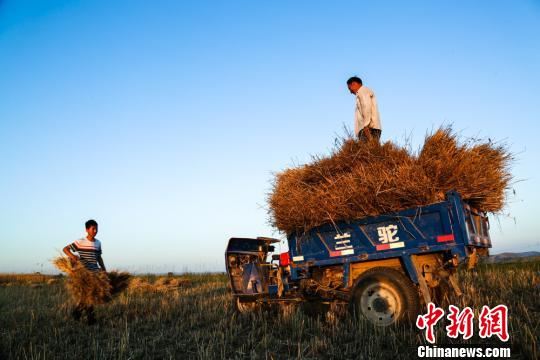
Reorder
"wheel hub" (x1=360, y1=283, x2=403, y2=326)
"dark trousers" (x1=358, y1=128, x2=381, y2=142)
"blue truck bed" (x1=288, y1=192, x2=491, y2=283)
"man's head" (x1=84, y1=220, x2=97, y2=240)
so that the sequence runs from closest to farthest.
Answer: "blue truck bed" (x1=288, y1=192, x2=491, y2=283)
"wheel hub" (x1=360, y1=283, x2=403, y2=326)
"dark trousers" (x1=358, y1=128, x2=381, y2=142)
"man's head" (x1=84, y1=220, x2=97, y2=240)

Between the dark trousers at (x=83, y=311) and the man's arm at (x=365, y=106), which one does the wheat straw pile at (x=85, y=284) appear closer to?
the dark trousers at (x=83, y=311)

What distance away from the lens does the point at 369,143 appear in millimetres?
5883

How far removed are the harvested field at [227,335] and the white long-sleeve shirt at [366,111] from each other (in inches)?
131

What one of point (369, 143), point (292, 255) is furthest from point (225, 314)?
point (369, 143)

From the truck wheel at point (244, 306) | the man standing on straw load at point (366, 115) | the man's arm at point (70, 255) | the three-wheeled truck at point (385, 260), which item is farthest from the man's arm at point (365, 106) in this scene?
the man's arm at point (70, 255)

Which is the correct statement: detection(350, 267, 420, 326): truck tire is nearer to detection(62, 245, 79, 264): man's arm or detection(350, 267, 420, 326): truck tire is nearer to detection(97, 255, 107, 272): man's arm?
detection(97, 255, 107, 272): man's arm

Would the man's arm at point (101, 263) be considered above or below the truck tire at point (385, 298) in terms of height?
above

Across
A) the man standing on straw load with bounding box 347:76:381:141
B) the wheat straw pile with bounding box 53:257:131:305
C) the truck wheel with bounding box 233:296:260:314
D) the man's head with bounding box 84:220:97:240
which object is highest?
the man standing on straw load with bounding box 347:76:381:141

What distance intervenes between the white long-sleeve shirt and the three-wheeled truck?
1.96 m

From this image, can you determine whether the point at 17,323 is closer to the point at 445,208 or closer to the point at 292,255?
the point at 292,255

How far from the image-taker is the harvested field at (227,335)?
434cm

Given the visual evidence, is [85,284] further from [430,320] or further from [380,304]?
[430,320]

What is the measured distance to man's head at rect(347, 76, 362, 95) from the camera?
707 cm

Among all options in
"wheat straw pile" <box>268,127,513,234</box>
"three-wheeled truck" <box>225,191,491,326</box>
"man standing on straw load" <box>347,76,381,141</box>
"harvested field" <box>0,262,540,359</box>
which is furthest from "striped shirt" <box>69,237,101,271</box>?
"man standing on straw load" <box>347,76,381,141</box>
